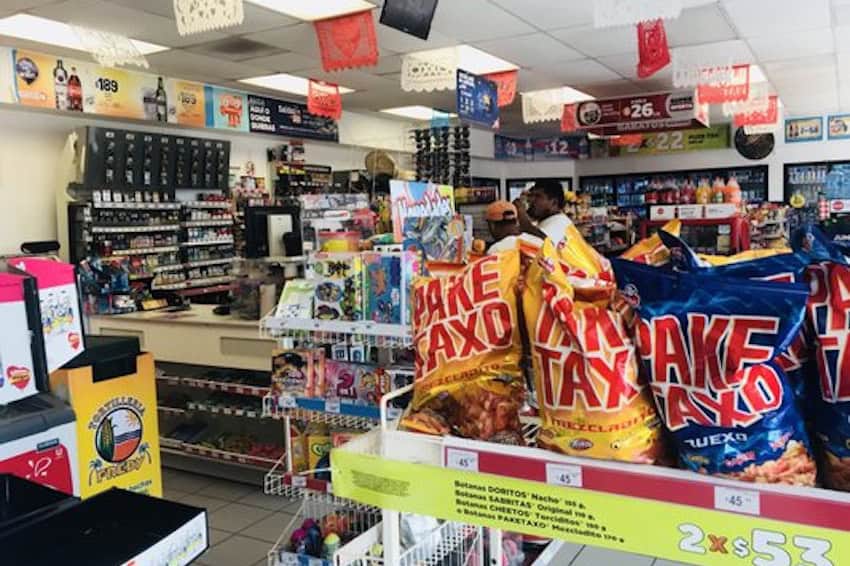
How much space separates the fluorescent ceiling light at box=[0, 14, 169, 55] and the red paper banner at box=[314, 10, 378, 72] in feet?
6.03

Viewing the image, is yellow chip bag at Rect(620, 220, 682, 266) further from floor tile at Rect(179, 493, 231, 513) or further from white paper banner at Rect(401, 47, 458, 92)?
white paper banner at Rect(401, 47, 458, 92)

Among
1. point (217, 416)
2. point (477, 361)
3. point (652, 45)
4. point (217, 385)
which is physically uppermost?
point (652, 45)

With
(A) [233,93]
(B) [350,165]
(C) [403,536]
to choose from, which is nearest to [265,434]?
(C) [403,536]

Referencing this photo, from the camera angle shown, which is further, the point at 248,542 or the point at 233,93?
the point at 233,93

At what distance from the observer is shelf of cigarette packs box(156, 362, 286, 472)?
486cm

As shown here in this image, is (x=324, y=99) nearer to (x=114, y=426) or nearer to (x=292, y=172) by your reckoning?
(x=292, y=172)

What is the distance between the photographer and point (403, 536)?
228 cm

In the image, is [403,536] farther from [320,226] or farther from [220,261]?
[220,261]

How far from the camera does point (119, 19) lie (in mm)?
5754

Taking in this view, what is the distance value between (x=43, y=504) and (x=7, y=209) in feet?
21.5

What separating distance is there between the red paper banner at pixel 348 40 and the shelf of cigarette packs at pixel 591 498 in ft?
15.7

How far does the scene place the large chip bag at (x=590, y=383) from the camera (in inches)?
45.3

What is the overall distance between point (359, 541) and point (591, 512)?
1.08 m

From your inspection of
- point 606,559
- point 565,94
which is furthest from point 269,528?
point 565,94
